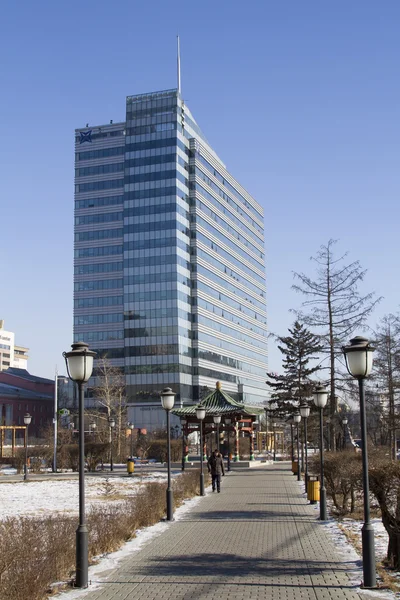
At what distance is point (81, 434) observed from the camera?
10977 millimetres

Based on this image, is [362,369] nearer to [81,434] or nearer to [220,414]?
[81,434]

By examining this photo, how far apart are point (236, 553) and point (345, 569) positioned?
2.30 meters

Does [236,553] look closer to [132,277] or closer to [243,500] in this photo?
[243,500]

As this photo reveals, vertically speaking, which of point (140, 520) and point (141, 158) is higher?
point (141, 158)

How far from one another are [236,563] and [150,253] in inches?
3609

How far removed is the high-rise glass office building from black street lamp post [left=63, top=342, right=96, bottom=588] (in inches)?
3509

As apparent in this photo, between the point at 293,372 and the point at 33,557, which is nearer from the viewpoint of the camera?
the point at 33,557

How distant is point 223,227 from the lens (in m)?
118

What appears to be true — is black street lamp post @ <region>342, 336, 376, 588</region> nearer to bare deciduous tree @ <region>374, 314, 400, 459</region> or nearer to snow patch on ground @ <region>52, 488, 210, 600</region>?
snow patch on ground @ <region>52, 488, 210, 600</region>

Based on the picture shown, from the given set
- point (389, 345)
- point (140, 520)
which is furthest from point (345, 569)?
point (389, 345)

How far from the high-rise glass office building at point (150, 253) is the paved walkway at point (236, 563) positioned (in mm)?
82731

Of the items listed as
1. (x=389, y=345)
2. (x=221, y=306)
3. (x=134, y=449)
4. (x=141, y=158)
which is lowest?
(x=134, y=449)

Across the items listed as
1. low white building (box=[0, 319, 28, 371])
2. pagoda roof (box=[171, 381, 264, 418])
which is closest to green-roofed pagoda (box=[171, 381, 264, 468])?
pagoda roof (box=[171, 381, 264, 418])

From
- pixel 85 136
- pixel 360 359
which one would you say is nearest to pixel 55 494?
pixel 360 359
